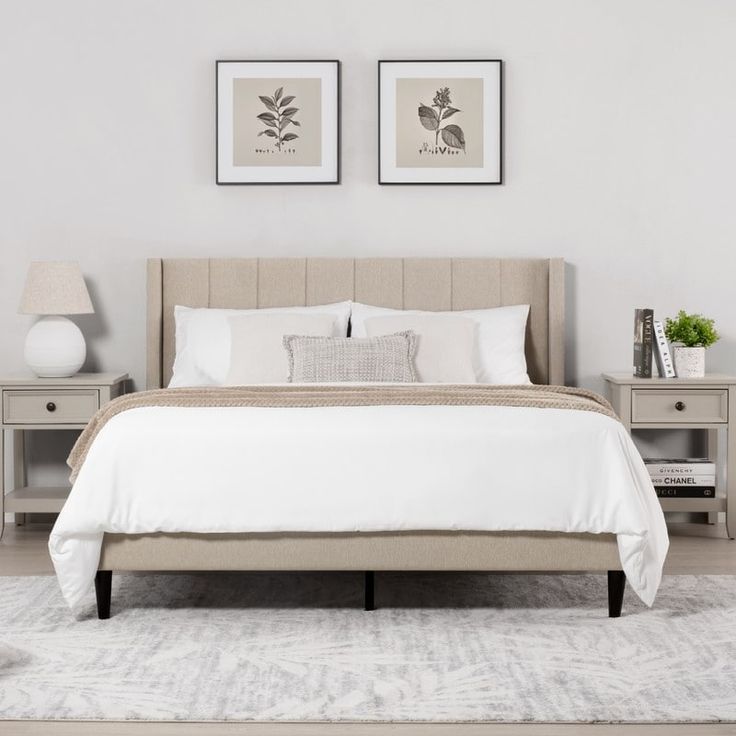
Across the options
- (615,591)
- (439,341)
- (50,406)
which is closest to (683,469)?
(439,341)

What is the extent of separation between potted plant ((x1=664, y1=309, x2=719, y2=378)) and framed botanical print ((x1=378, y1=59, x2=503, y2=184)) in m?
1.09

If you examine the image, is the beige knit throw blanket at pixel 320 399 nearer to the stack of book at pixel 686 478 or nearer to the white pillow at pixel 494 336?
the white pillow at pixel 494 336

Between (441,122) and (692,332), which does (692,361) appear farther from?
(441,122)

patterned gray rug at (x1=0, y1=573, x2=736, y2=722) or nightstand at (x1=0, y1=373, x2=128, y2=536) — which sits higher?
nightstand at (x1=0, y1=373, x2=128, y2=536)

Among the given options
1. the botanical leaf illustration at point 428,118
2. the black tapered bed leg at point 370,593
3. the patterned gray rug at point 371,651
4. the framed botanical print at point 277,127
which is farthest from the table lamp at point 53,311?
the black tapered bed leg at point 370,593

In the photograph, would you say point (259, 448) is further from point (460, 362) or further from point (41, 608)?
point (460, 362)

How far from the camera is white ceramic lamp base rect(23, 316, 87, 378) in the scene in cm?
436

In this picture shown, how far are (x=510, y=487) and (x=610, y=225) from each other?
2261 millimetres

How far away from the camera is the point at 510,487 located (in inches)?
113

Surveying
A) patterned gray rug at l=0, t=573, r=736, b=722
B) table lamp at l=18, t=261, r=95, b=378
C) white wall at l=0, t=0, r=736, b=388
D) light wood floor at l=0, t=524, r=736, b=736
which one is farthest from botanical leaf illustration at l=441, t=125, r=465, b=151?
light wood floor at l=0, t=524, r=736, b=736

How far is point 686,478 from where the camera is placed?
442 cm

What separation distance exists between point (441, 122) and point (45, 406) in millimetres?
2215

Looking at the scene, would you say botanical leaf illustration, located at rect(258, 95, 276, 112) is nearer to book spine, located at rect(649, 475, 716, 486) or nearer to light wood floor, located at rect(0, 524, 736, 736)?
book spine, located at rect(649, 475, 716, 486)

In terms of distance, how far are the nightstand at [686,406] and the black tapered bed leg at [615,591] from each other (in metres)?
1.39
